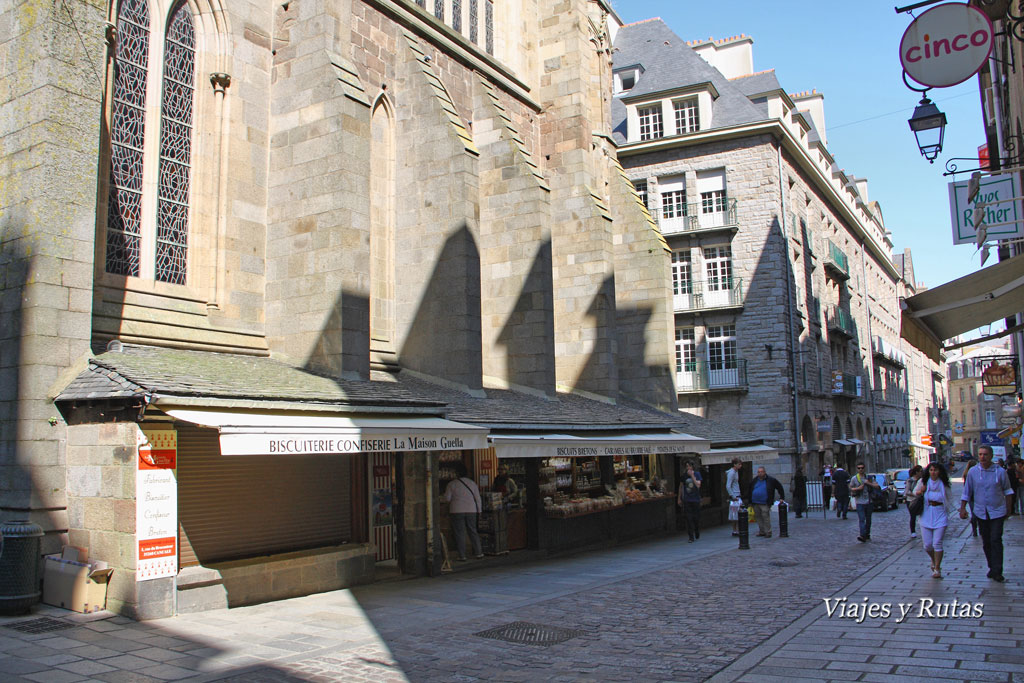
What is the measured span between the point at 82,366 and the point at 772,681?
796cm

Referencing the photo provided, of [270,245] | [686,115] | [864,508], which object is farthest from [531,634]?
[686,115]

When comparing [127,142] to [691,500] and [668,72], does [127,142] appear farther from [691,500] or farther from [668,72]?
[668,72]

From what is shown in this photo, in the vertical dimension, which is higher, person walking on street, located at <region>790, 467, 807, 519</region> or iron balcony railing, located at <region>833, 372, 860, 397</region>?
iron balcony railing, located at <region>833, 372, 860, 397</region>

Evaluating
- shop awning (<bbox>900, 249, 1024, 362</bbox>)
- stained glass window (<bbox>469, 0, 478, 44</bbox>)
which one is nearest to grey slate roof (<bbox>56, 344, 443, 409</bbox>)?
shop awning (<bbox>900, 249, 1024, 362</bbox>)

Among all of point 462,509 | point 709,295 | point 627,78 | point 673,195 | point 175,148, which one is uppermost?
point 627,78

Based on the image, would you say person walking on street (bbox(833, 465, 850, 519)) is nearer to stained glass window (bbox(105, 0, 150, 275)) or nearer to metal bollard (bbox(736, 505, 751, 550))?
metal bollard (bbox(736, 505, 751, 550))

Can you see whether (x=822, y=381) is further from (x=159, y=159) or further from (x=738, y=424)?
(x=159, y=159)

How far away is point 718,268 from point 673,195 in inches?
155

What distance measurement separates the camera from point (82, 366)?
9539 millimetres

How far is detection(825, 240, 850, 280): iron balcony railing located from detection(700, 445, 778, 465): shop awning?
22.2 metres

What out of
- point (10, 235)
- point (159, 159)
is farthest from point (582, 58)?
point (10, 235)

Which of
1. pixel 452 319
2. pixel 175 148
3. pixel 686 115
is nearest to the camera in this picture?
pixel 175 148

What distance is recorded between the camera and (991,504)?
34.9 feet

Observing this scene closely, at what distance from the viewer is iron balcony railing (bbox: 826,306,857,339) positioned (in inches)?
1623
